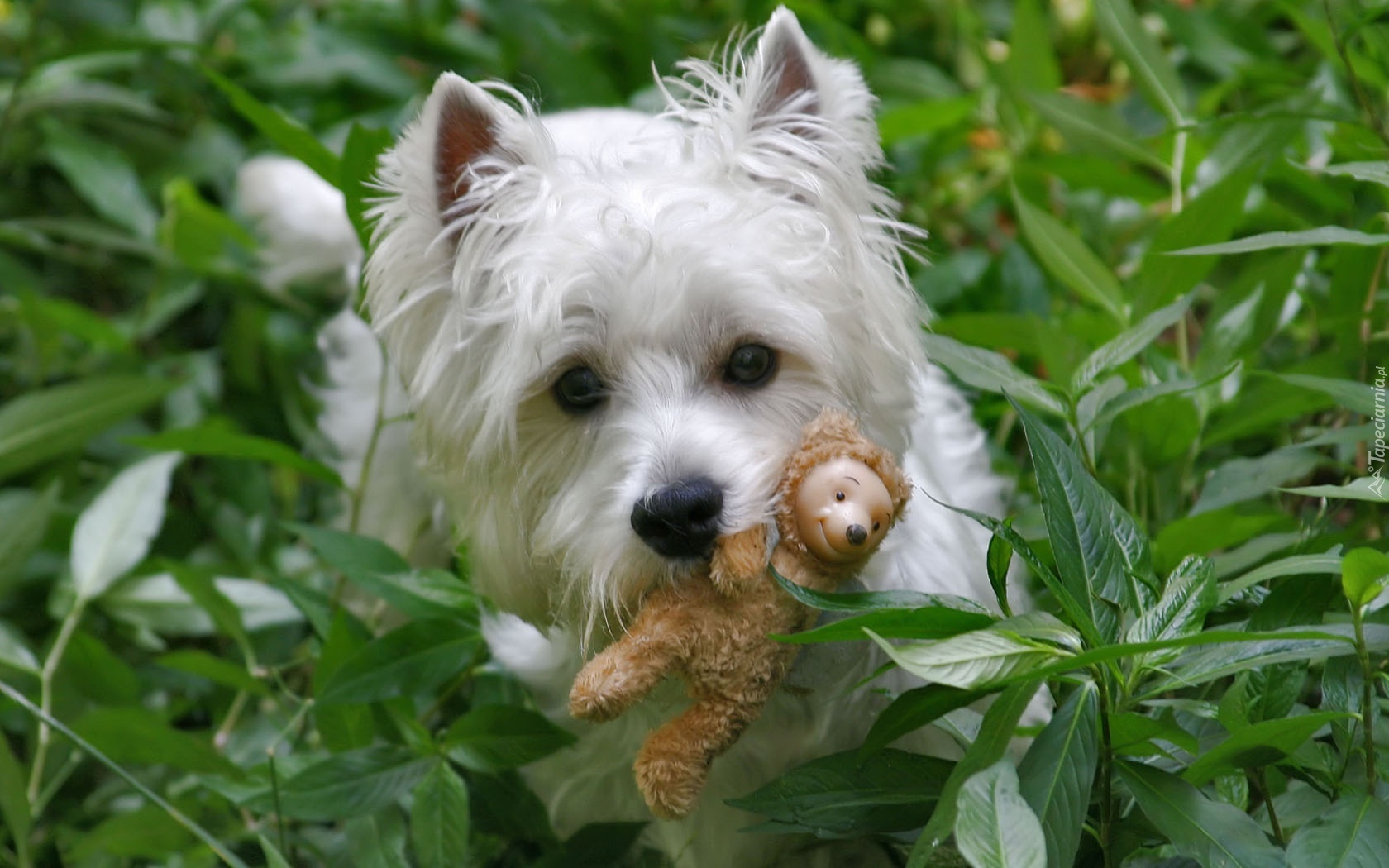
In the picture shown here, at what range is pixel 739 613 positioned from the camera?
1448 mm

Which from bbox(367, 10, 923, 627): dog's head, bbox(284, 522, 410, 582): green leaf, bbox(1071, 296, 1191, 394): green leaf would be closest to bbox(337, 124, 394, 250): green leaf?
bbox(367, 10, 923, 627): dog's head

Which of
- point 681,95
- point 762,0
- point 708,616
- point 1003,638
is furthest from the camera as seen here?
point 762,0

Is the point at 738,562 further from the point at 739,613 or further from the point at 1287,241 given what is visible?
the point at 1287,241

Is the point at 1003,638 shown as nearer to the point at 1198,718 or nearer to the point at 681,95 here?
the point at 1198,718

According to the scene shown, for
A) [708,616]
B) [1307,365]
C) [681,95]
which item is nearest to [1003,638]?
[708,616]

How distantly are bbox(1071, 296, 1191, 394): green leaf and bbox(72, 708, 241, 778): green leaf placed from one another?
1.42 meters

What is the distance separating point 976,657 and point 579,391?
0.67 meters

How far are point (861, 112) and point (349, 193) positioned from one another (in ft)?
2.58

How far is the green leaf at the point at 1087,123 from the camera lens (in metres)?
2.37

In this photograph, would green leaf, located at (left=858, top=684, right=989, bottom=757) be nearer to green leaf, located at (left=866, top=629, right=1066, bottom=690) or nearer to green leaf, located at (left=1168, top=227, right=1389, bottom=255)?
green leaf, located at (left=866, top=629, right=1066, bottom=690)

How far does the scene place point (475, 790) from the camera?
2102mm

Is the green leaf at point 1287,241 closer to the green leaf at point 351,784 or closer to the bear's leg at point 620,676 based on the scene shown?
the bear's leg at point 620,676

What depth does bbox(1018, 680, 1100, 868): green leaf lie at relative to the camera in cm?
127

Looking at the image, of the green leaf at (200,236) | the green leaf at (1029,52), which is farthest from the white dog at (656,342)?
the green leaf at (200,236)
